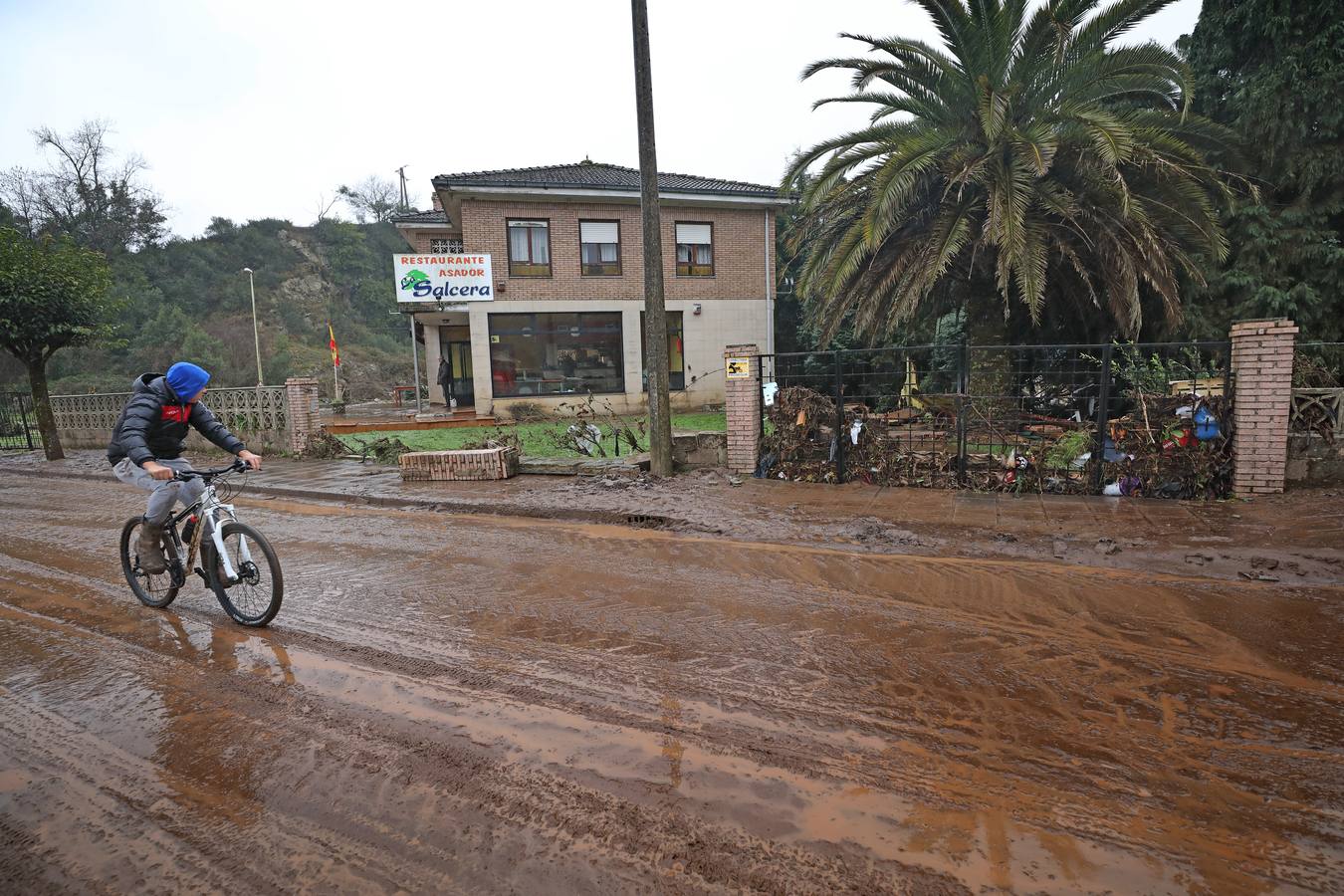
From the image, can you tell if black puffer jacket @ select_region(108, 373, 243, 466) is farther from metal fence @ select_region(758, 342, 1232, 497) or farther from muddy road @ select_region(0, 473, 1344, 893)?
metal fence @ select_region(758, 342, 1232, 497)

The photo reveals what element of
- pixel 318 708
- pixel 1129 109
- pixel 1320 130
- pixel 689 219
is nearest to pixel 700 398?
pixel 689 219

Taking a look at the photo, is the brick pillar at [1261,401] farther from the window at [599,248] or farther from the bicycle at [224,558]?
the window at [599,248]

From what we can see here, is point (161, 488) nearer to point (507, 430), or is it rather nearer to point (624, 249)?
point (507, 430)

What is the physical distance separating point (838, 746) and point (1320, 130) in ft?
55.8

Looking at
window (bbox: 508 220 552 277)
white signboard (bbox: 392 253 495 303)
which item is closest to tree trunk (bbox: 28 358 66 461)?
white signboard (bbox: 392 253 495 303)

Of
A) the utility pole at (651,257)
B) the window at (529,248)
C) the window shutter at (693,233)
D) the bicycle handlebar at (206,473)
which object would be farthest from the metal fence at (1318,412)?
the window at (529,248)

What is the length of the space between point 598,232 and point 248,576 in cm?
1911

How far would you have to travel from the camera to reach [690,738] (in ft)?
10.6

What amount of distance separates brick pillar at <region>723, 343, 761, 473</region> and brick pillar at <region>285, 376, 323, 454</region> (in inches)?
360

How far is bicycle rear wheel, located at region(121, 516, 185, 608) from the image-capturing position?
522 centimetres

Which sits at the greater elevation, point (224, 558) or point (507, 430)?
point (224, 558)

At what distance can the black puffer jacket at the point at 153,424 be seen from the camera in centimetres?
480

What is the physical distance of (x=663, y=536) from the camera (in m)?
7.28

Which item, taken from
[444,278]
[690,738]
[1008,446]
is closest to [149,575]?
[690,738]
